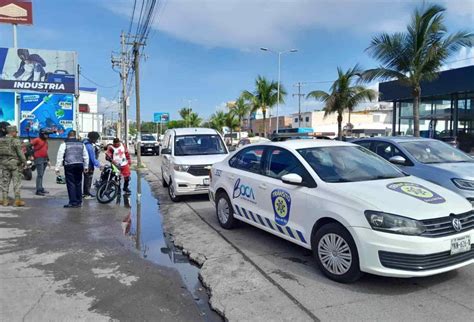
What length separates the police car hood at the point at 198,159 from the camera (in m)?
9.41

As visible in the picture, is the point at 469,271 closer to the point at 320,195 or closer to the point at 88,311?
the point at 320,195

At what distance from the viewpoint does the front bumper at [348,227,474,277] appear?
3850 mm

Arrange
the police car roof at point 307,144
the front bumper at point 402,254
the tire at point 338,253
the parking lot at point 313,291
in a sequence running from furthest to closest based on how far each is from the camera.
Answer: the police car roof at point 307,144 → the tire at point 338,253 → the front bumper at point 402,254 → the parking lot at point 313,291

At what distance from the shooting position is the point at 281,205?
5277 millimetres

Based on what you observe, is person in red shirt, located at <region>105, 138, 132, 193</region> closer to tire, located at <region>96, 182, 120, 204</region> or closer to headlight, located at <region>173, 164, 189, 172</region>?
tire, located at <region>96, 182, 120, 204</region>

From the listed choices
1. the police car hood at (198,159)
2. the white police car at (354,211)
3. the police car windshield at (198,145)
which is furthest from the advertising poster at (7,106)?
the white police car at (354,211)

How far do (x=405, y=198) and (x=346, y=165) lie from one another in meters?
1.14

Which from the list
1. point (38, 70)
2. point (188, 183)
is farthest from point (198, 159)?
point (38, 70)

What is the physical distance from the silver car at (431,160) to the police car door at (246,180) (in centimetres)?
309

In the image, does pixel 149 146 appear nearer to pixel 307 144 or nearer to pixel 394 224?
pixel 307 144

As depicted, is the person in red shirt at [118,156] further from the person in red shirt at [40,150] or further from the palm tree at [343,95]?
the palm tree at [343,95]

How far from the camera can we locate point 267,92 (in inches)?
1576

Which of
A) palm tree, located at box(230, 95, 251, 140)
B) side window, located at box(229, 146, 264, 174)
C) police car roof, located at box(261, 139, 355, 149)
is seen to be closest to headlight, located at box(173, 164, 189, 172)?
side window, located at box(229, 146, 264, 174)

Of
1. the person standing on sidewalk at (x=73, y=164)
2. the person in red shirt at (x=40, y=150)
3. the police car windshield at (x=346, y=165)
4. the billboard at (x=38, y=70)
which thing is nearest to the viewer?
the police car windshield at (x=346, y=165)
